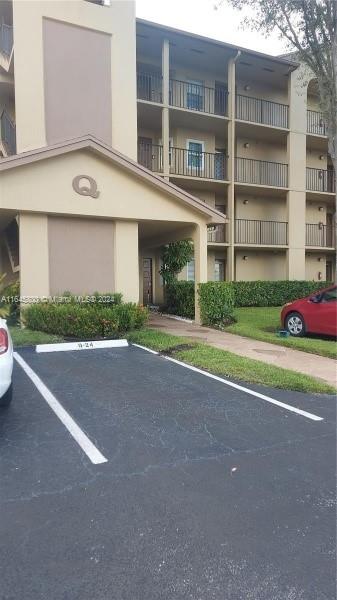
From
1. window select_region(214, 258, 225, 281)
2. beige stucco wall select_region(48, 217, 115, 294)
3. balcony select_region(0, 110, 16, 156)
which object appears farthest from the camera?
window select_region(214, 258, 225, 281)

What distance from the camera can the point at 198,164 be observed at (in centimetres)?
1900

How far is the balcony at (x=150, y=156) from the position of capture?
17.5 metres

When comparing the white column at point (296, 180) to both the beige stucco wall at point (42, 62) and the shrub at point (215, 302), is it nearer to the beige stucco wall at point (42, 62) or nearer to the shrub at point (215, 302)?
the shrub at point (215, 302)

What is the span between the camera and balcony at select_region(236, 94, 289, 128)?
19703mm

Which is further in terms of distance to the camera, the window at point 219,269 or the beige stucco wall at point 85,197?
the window at point 219,269

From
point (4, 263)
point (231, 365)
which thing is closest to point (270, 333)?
point (231, 365)

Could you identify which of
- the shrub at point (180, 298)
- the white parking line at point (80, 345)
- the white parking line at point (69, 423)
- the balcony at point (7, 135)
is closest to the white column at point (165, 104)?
the shrub at point (180, 298)

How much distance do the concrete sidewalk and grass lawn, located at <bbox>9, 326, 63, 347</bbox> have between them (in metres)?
3.44

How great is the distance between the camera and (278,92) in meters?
21.0

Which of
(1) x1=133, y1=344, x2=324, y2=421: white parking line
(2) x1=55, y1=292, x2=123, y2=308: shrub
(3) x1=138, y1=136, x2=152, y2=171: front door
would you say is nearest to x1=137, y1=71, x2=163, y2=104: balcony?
(3) x1=138, y1=136, x2=152, y2=171: front door

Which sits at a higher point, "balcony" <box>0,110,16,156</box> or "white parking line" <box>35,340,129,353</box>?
"balcony" <box>0,110,16,156</box>

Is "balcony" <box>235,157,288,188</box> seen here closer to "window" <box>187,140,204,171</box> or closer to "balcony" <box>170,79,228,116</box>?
"window" <box>187,140,204,171</box>

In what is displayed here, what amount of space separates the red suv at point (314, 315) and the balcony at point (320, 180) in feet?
43.0

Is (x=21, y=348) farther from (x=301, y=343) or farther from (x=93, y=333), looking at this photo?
(x=301, y=343)
